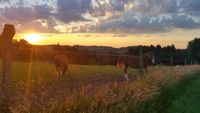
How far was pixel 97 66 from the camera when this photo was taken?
4072 cm

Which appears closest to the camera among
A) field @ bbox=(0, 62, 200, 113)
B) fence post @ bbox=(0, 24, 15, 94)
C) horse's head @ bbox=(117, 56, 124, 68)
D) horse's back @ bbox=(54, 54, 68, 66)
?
field @ bbox=(0, 62, 200, 113)

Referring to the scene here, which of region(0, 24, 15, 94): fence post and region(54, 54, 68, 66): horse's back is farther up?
region(0, 24, 15, 94): fence post

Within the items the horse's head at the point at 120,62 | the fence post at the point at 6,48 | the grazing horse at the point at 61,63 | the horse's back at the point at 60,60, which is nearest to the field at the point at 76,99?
the fence post at the point at 6,48

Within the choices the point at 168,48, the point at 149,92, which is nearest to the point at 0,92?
the point at 149,92

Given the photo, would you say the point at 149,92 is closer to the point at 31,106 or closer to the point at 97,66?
the point at 31,106

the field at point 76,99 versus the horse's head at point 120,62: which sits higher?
the field at point 76,99

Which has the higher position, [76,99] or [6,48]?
[6,48]

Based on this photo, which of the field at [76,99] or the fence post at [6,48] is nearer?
the field at [76,99]

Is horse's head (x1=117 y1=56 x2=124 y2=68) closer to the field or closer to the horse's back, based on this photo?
the horse's back

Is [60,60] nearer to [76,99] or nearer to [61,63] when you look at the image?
[61,63]

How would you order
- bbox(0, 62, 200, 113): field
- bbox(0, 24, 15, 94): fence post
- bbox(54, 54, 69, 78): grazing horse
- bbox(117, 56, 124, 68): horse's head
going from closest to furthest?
bbox(0, 62, 200, 113): field
bbox(0, 24, 15, 94): fence post
bbox(54, 54, 69, 78): grazing horse
bbox(117, 56, 124, 68): horse's head

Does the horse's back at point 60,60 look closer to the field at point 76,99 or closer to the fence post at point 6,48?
the field at point 76,99

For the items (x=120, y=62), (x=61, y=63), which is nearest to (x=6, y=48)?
(x=61, y=63)

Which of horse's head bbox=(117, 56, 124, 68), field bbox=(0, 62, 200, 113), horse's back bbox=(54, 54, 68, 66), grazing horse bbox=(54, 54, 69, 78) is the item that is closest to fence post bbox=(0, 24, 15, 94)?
field bbox=(0, 62, 200, 113)
